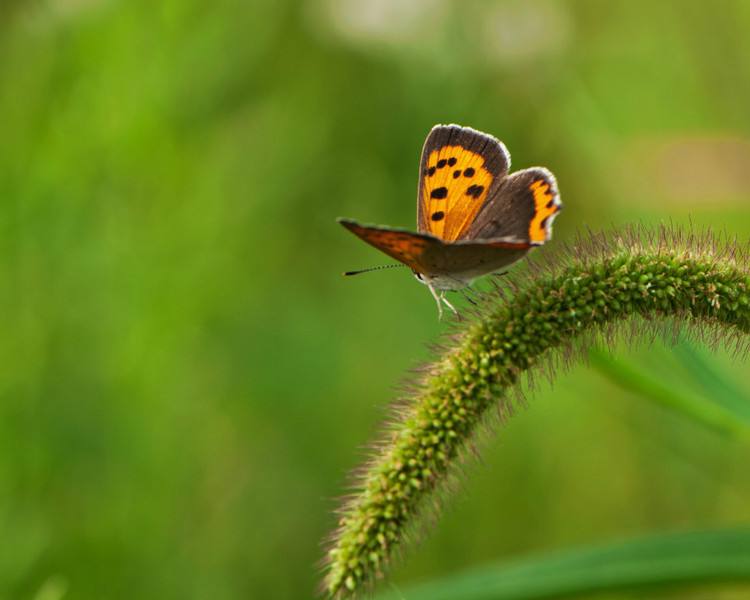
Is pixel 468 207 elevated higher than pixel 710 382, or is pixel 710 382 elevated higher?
pixel 468 207

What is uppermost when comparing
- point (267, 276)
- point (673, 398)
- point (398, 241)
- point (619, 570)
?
point (398, 241)

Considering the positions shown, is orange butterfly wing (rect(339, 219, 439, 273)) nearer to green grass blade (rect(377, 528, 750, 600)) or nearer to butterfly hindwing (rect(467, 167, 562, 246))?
butterfly hindwing (rect(467, 167, 562, 246))

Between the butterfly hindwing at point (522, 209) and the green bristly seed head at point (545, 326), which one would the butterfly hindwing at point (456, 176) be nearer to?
the butterfly hindwing at point (522, 209)

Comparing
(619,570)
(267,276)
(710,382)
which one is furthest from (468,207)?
(267,276)

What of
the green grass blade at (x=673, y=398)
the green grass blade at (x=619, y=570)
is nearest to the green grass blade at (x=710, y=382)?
the green grass blade at (x=673, y=398)

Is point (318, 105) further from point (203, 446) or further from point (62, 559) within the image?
point (62, 559)

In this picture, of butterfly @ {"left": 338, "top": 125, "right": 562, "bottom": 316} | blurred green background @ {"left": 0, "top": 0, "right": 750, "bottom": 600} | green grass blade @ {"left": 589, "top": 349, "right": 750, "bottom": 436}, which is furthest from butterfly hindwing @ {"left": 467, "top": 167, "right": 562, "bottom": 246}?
blurred green background @ {"left": 0, "top": 0, "right": 750, "bottom": 600}

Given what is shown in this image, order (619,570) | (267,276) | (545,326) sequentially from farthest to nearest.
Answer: (267,276)
(619,570)
(545,326)

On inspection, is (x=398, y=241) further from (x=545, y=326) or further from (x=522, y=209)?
(x=545, y=326)
